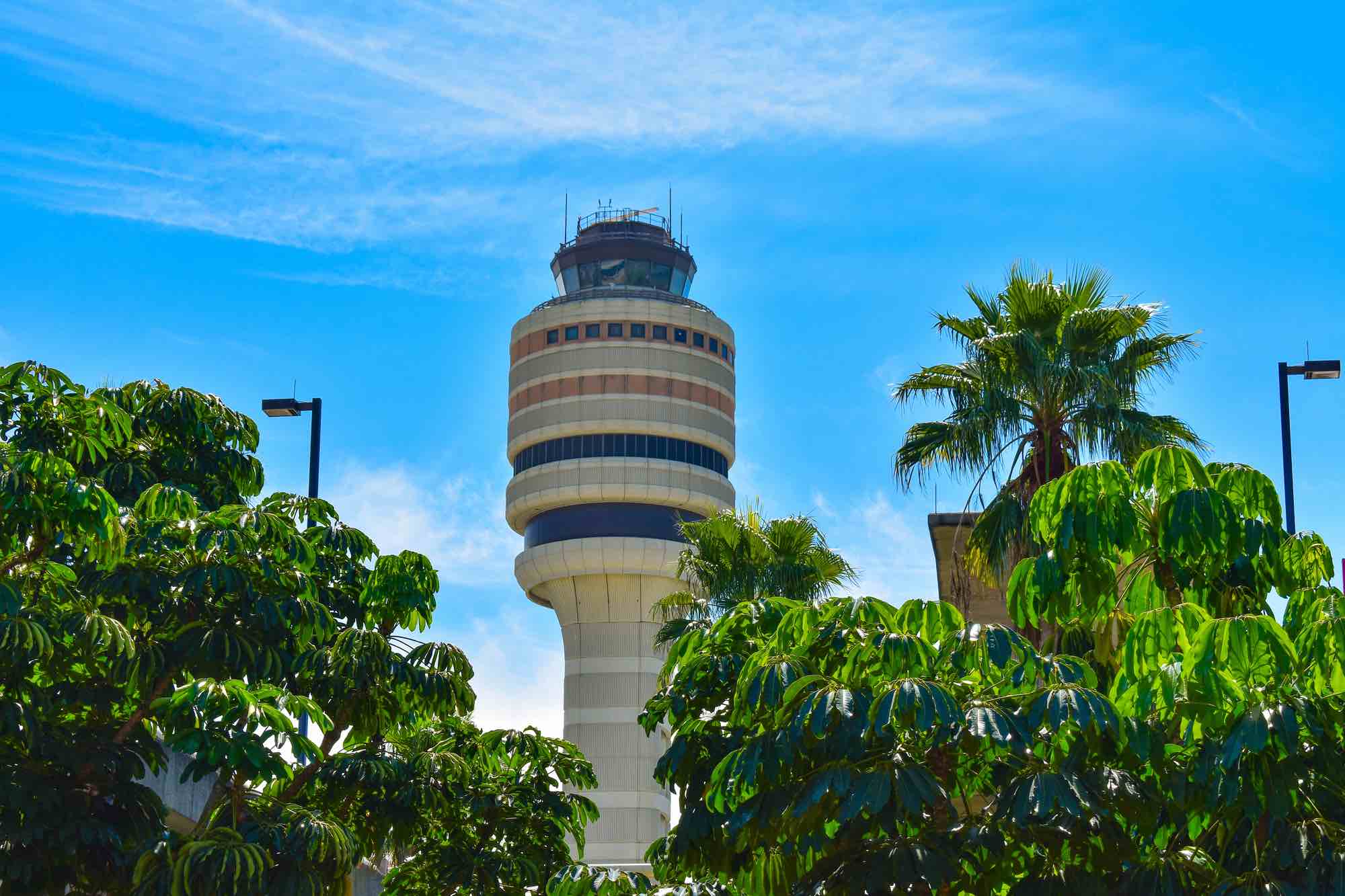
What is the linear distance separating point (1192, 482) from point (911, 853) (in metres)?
3.76

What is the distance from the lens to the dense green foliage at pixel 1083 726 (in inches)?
487

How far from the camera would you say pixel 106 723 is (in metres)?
18.1

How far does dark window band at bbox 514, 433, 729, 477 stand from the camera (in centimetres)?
10744

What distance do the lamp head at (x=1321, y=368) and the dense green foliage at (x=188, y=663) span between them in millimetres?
17170

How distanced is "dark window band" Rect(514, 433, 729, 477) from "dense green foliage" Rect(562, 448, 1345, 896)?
92493mm

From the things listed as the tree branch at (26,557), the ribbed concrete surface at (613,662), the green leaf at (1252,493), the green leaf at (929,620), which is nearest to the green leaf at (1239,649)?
the green leaf at (1252,493)

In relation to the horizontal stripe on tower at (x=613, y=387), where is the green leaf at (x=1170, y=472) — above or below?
below

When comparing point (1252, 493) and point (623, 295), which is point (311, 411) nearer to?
point (1252, 493)

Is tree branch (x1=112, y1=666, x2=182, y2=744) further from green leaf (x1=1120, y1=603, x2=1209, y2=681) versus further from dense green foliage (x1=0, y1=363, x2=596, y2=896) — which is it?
green leaf (x1=1120, y1=603, x2=1209, y2=681)

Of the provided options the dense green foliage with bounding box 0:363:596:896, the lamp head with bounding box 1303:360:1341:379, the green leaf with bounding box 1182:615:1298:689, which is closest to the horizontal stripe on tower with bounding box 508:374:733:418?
the lamp head with bounding box 1303:360:1341:379

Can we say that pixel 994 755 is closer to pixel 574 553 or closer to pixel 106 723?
pixel 106 723

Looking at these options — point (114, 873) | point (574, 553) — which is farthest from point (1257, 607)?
point (574, 553)

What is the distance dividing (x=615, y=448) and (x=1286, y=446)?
78789 millimetres

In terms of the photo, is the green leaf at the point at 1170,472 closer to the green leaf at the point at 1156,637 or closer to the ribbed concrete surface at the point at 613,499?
the green leaf at the point at 1156,637
